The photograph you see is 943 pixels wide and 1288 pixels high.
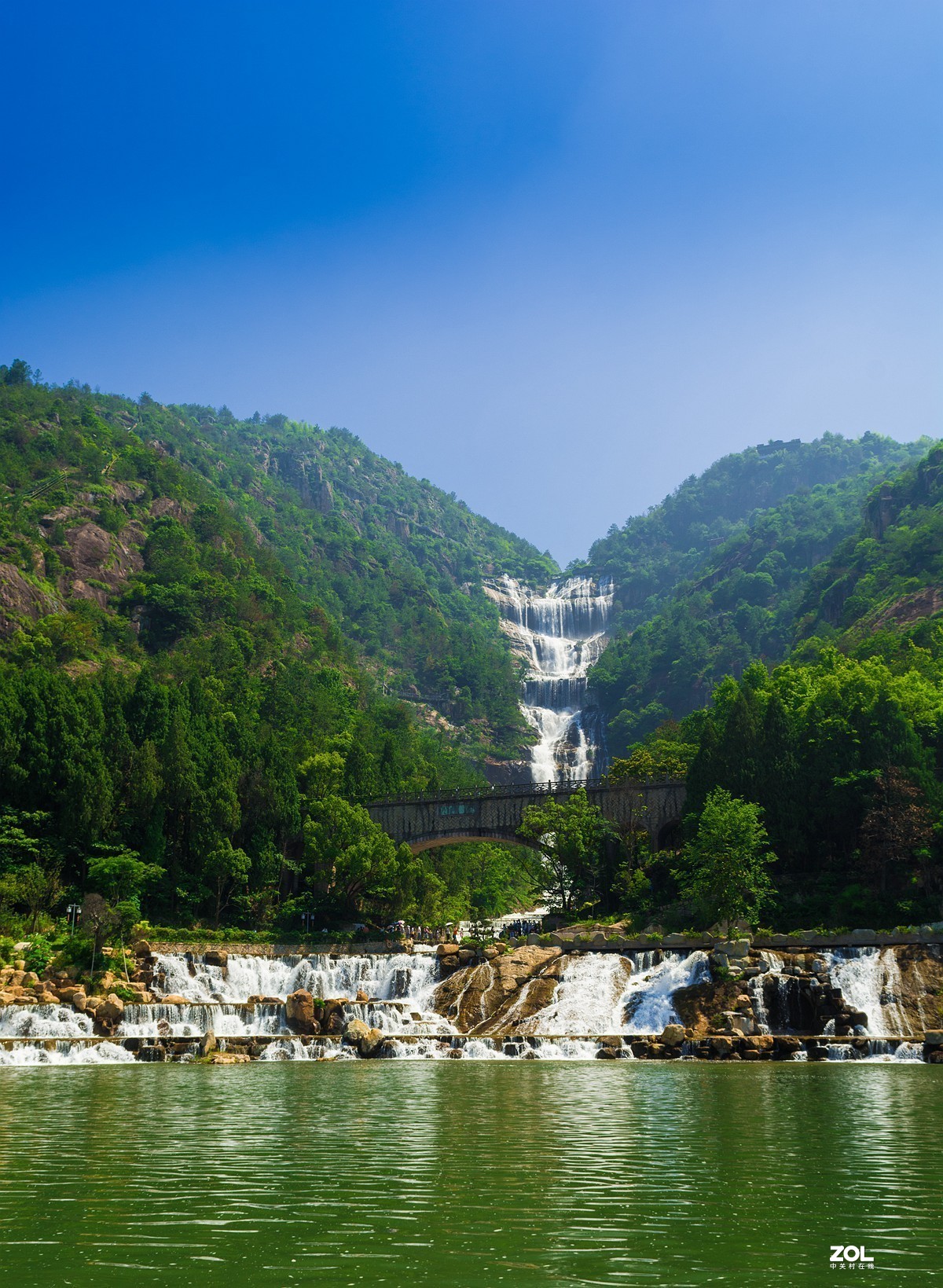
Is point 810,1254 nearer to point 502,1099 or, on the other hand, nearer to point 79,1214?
point 79,1214

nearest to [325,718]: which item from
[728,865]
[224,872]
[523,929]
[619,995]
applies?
[224,872]

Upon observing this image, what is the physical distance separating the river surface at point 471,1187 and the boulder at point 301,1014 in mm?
20769

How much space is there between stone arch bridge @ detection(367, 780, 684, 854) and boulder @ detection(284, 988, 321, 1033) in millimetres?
28450

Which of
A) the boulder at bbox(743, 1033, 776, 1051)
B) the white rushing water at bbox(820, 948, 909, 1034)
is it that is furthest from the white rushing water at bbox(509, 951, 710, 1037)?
the boulder at bbox(743, 1033, 776, 1051)

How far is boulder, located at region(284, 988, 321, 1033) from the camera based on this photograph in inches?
1960

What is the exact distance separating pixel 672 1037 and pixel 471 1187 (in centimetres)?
2986

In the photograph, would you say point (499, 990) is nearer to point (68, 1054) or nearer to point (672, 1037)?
point (672, 1037)

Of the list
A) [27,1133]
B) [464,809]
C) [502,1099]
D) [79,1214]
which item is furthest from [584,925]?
[79,1214]

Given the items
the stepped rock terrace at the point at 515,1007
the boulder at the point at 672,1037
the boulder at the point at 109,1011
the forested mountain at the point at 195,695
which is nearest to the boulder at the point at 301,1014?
the stepped rock terrace at the point at 515,1007

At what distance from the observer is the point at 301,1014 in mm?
49969

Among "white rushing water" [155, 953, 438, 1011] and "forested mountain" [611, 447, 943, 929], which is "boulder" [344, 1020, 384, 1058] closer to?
"white rushing water" [155, 953, 438, 1011]

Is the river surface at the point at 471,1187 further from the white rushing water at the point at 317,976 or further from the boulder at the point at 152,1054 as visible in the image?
the white rushing water at the point at 317,976

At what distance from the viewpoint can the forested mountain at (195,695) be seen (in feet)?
225

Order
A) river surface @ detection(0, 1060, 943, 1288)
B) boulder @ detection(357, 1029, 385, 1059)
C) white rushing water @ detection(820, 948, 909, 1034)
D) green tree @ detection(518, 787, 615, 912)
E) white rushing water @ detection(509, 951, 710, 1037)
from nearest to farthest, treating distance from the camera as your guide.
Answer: river surface @ detection(0, 1060, 943, 1288), white rushing water @ detection(820, 948, 909, 1034), boulder @ detection(357, 1029, 385, 1059), white rushing water @ detection(509, 951, 710, 1037), green tree @ detection(518, 787, 615, 912)
